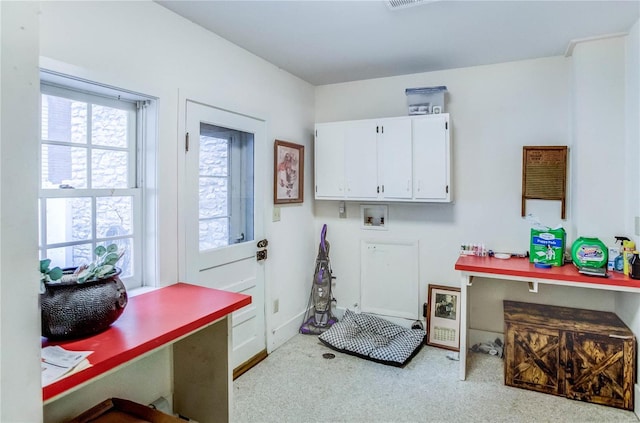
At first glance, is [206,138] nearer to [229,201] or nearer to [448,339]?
[229,201]

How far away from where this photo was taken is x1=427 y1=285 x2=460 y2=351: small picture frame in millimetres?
3176

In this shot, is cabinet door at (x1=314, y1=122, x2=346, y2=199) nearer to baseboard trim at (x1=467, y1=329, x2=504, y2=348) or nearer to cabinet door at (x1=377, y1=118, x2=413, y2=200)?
cabinet door at (x1=377, y1=118, x2=413, y2=200)

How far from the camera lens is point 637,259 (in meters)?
2.26

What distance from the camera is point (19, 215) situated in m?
0.70

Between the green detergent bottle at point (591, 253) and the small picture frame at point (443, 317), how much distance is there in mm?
1020

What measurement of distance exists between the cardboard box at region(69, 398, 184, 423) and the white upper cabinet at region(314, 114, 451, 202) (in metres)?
2.31

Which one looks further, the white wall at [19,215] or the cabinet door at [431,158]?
the cabinet door at [431,158]

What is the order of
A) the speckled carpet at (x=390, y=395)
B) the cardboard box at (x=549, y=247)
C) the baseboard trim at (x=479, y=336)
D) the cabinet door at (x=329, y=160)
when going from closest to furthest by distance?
1. the speckled carpet at (x=390, y=395)
2. the cardboard box at (x=549, y=247)
3. the baseboard trim at (x=479, y=336)
4. the cabinet door at (x=329, y=160)

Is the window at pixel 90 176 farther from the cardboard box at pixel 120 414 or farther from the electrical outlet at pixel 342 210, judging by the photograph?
the electrical outlet at pixel 342 210

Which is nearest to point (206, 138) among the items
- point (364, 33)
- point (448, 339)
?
point (364, 33)

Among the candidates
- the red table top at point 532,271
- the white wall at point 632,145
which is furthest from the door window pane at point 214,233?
the white wall at point 632,145

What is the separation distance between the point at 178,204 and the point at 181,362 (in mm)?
935

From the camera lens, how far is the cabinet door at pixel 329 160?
3389 mm

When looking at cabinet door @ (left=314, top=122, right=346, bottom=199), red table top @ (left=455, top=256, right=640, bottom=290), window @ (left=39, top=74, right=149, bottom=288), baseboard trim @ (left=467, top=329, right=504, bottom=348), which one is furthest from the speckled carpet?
cabinet door @ (left=314, top=122, right=346, bottom=199)
